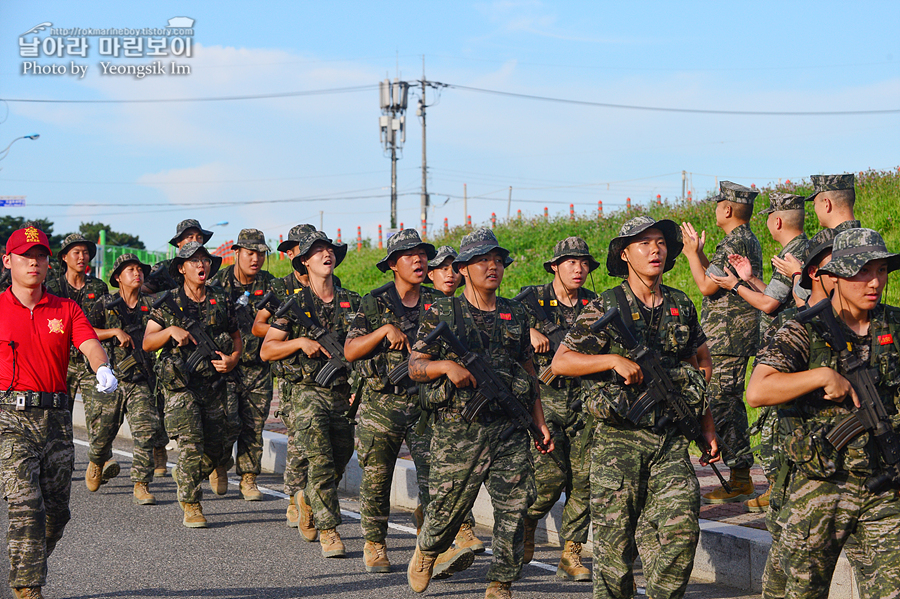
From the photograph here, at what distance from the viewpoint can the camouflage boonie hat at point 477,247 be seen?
6.23 metres

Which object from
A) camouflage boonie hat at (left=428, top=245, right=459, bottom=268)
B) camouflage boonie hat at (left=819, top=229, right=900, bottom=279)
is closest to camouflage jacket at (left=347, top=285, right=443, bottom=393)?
camouflage boonie hat at (left=428, top=245, right=459, bottom=268)

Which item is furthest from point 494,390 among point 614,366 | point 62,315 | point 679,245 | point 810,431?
point 62,315

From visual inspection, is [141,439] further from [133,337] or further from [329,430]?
[329,430]

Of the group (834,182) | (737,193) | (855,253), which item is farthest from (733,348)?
(855,253)

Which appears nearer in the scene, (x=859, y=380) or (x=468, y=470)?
(x=859, y=380)

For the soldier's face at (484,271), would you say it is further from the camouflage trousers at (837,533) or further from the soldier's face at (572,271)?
the camouflage trousers at (837,533)

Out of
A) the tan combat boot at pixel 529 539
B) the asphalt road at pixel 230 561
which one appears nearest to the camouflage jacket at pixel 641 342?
the asphalt road at pixel 230 561

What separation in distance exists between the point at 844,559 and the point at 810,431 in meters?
1.79

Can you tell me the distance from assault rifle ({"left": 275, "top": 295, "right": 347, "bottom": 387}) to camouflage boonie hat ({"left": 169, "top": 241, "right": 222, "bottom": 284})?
→ 1627mm

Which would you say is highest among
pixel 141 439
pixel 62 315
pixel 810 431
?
pixel 62 315

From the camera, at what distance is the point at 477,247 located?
6.29 meters

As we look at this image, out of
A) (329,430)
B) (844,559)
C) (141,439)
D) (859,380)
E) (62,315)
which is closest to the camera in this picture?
(859,380)

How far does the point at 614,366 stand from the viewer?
5.19 meters

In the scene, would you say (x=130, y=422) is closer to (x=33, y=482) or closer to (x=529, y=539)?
(x=33, y=482)
